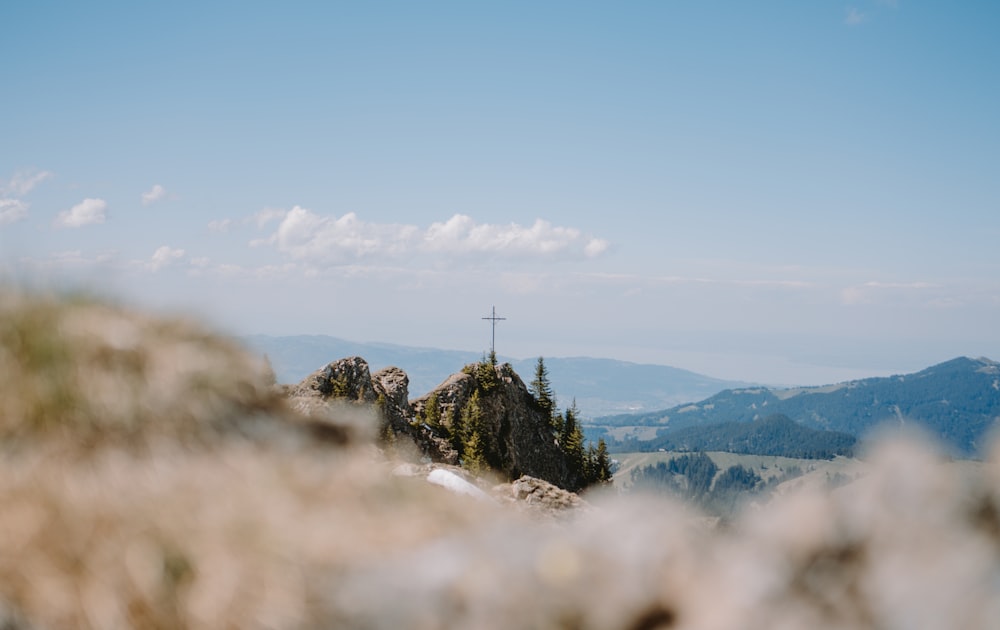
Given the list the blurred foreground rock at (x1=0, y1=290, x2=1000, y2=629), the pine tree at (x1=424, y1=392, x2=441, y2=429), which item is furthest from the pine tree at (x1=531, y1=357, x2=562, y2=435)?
the blurred foreground rock at (x1=0, y1=290, x2=1000, y2=629)

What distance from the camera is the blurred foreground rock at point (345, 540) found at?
3.41m

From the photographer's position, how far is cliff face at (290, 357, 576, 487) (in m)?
46.2

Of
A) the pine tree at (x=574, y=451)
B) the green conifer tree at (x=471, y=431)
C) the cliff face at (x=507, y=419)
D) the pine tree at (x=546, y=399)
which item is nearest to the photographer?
the green conifer tree at (x=471, y=431)

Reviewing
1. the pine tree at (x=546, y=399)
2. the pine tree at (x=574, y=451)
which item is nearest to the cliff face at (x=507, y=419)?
the pine tree at (x=546, y=399)

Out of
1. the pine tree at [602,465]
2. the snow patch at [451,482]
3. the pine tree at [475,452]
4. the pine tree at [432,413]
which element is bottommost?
the pine tree at [602,465]

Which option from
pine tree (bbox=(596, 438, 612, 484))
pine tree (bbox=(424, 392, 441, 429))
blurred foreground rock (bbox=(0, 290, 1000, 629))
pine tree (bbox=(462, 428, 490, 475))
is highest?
blurred foreground rock (bbox=(0, 290, 1000, 629))

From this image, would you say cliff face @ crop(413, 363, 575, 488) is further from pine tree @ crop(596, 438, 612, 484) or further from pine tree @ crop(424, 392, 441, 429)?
pine tree @ crop(596, 438, 612, 484)

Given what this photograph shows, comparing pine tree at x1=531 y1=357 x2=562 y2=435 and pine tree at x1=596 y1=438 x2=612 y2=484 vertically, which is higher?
pine tree at x1=531 y1=357 x2=562 y2=435

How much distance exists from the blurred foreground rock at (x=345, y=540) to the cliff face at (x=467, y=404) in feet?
116

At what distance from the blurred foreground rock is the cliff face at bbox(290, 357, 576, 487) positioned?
35.4m

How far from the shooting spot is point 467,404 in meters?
57.9

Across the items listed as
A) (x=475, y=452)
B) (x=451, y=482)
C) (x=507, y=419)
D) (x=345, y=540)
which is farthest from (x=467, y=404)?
(x=345, y=540)

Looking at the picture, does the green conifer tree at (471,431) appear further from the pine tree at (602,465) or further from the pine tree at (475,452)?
the pine tree at (602,465)

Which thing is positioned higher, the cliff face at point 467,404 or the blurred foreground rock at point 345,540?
the blurred foreground rock at point 345,540
